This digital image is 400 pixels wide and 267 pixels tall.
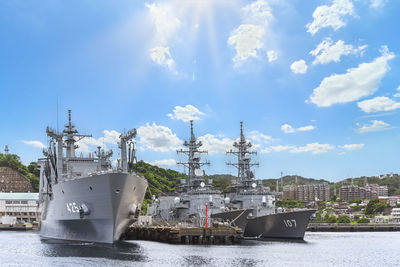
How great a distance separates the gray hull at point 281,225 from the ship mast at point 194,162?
8306 mm

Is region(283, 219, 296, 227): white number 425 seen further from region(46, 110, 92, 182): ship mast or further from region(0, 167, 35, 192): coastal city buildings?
region(0, 167, 35, 192): coastal city buildings

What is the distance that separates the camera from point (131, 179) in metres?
35.8

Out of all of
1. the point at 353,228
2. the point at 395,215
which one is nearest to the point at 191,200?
the point at 353,228

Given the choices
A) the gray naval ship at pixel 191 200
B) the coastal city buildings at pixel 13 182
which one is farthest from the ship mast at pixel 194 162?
the coastal city buildings at pixel 13 182

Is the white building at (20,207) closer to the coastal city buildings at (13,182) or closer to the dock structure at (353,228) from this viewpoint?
the coastal city buildings at (13,182)

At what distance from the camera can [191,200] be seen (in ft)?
171

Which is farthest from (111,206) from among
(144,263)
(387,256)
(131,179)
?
(387,256)

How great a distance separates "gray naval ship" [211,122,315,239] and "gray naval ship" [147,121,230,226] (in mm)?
1674

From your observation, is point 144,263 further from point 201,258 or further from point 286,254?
point 286,254

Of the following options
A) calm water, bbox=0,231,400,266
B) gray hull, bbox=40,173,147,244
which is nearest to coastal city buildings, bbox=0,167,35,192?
gray hull, bbox=40,173,147,244

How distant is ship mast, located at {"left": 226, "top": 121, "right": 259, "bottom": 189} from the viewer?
58.6m

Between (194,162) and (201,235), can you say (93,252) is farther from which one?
(194,162)

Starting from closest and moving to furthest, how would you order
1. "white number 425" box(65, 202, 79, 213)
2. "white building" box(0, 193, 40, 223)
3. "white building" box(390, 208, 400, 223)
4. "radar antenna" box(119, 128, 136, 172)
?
"white number 425" box(65, 202, 79, 213), "radar antenna" box(119, 128, 136, 172), "white building" box(0, 193, 40, 223), "white building" box(390, 208, 400, 223)

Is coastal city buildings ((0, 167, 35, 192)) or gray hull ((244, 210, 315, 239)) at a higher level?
coastal city buildings ((0, 167, 35, 192))
